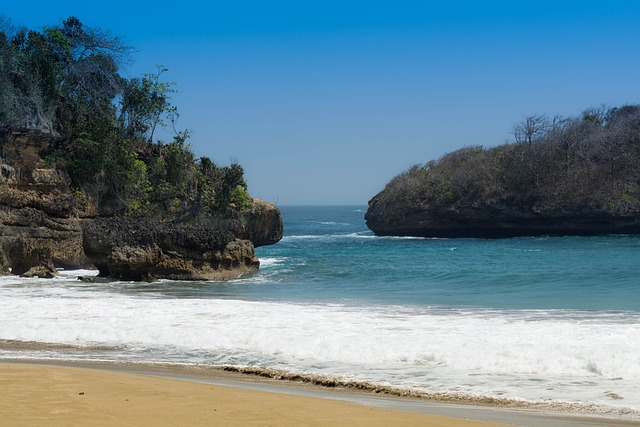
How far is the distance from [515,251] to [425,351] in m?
24.0

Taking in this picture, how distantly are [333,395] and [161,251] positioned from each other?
45.9 ft

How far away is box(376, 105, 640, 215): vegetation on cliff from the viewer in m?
46.6

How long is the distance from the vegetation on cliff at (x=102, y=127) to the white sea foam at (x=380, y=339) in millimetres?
11852

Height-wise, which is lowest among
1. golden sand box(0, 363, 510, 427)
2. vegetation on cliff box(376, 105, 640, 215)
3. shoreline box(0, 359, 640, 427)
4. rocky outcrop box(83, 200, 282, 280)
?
shoreline box(0, 359, 640, 427)

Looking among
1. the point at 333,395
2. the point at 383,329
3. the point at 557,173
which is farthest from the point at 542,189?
the point at 333,395

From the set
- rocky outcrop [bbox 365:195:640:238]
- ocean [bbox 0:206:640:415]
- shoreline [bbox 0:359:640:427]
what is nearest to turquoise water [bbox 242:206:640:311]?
ocean [bbox 0:206:640:415]

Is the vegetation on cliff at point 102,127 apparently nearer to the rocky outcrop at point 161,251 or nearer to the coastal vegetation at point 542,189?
the rocky outcrop at point 161,251

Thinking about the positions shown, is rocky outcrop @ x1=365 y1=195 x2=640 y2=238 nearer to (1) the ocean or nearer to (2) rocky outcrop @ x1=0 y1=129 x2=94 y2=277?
(1) the ocean

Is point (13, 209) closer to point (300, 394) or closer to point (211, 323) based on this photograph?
point (211, 323)

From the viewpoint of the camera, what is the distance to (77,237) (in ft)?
78.0

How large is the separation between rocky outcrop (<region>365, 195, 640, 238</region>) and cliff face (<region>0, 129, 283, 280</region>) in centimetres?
2710

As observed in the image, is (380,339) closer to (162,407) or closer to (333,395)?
(333,395)

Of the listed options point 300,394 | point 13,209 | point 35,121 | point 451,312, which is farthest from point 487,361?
point 35,121

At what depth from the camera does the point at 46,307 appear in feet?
45.7
